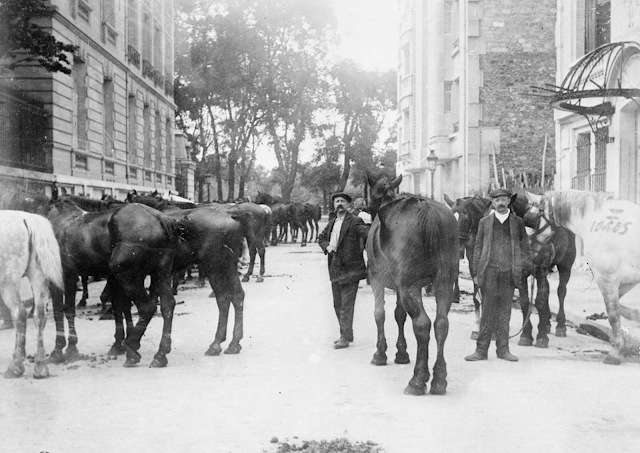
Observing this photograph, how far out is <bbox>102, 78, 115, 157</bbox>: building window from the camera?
23.3 m

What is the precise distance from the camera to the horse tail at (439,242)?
20.9 ft

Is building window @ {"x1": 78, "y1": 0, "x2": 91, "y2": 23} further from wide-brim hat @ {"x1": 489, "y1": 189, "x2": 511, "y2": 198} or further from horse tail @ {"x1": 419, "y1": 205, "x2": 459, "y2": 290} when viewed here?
horse tail @ {"x1": 419, "y1": 205, "x2": 459, "y2": 290}

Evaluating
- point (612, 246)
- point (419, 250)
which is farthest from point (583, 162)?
point (419, 250)

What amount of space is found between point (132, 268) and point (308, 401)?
2829mm

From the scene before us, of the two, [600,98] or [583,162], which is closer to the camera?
[600,98]

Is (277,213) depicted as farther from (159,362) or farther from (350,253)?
(159,362)

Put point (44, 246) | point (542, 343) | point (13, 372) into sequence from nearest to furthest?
point (13, 372), point (44, 246), point (542, 343)

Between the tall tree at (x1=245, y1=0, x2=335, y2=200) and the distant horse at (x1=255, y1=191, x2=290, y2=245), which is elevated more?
the tall tree at (x1=245, y1=0, x2=335, y2=200)

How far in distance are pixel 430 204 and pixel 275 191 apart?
313 ft

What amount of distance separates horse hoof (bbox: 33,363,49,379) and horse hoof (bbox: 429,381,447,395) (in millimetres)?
3615

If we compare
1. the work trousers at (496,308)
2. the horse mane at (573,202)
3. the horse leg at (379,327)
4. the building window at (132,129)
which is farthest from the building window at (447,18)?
the horse leg at (379,327)

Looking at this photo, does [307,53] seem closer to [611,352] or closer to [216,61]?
[216,61]

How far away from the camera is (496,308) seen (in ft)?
26.3

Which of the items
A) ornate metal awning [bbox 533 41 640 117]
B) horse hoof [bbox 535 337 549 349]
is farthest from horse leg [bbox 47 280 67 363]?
ornate metal awning [bbox 533 41 640 117]
